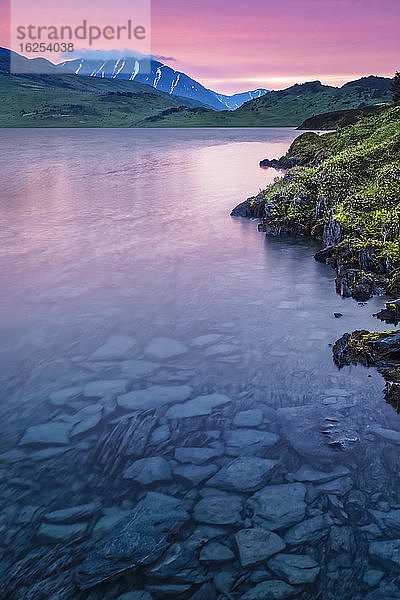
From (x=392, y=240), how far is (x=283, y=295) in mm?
3871

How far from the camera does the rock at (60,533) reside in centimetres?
520

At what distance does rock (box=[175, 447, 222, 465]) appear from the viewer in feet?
21.0

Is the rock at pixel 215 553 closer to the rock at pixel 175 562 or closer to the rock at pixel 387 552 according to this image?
the rock at pixel 175 562

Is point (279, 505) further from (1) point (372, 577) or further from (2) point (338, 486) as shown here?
(1) point (372, 577)

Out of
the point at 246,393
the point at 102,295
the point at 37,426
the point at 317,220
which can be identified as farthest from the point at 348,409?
the point at 317,220

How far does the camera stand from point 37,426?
7109 millimetres

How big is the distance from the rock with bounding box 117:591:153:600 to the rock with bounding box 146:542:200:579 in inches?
7.8

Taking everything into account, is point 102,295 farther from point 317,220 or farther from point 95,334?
point 317,220

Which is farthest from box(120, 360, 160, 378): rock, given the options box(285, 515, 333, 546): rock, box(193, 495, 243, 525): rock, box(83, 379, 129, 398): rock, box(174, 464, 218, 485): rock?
box(285, 515, 333, 546): rock

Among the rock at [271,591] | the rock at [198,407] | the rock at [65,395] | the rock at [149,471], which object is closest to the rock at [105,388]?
the rock at [65,395]

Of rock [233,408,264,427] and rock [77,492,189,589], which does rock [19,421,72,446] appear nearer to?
rock [77,492,189,589]

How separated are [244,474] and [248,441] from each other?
2.28ft

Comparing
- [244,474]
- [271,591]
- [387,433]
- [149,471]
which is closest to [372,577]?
[271,591]

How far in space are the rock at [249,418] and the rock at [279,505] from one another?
133 cm
